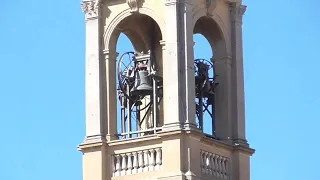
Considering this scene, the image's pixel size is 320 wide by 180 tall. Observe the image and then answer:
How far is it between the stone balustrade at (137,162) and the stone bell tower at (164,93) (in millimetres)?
29

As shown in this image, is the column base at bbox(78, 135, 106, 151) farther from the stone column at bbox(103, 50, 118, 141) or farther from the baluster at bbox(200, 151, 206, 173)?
the baluster at bbox(200, 151, 206, 173)

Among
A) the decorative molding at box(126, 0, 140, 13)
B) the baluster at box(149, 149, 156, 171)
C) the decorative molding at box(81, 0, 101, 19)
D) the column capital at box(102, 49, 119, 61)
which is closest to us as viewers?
the baluster at box(149, 149, 156, 171)

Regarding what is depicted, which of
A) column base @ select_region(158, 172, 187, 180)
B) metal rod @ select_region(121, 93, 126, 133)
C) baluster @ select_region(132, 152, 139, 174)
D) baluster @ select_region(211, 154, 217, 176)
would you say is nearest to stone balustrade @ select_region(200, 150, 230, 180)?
baluster @ select_region(211, 154, 217, 176)

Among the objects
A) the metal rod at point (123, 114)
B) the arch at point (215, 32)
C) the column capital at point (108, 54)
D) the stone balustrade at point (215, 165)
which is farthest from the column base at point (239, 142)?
the column capital at point (108, 54)

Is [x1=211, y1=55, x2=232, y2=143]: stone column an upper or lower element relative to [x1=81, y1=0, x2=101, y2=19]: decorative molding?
lower

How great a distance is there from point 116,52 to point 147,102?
1.86 metres

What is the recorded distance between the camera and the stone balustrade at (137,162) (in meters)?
58.6

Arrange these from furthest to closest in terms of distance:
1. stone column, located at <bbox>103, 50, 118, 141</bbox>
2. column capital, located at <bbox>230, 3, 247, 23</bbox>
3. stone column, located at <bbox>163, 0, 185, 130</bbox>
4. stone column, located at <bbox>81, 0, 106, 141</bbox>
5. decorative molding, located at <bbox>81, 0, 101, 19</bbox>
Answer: column capital, located at <bbox>230, 3, 247, 23</bbox> → decorative molding, located at <bbox>81, 0, 101, 19</bbox> → stone column, located at <bbox>103, 50, 118, 141</bbox> → stone column, located at <bbox>81, 0, 106, 141</bbox> → stone column, located at <bbox>163, 0, 185, 130</bbox>

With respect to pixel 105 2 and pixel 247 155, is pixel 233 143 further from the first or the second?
pixel 105 2

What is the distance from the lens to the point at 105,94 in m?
59.8

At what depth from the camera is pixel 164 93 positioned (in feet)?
192

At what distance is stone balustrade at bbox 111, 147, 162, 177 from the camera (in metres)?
58.6

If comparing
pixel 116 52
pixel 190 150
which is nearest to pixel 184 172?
pixel 190 150

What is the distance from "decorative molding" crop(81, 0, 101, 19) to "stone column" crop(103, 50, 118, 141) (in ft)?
3.89
